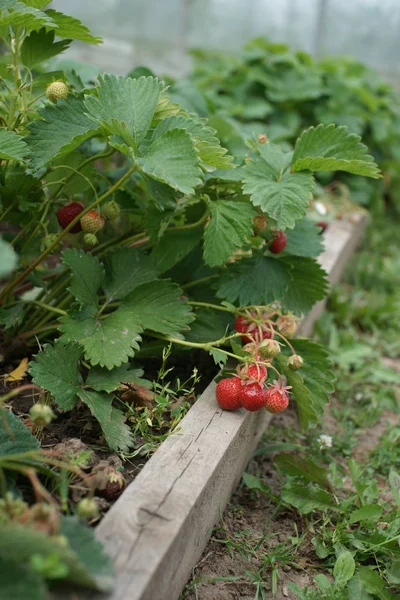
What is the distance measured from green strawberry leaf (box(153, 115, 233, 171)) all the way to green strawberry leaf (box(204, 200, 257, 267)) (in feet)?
0.38

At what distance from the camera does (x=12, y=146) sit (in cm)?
148

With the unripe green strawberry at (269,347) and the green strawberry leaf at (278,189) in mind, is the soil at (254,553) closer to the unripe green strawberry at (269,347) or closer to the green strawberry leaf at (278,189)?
the unripe green strawberry at (269,347)

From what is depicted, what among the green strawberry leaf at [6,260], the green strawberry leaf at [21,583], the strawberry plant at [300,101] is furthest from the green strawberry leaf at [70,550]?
the strawberry plant at [300,101]

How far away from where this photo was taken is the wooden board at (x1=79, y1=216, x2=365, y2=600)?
1131mm

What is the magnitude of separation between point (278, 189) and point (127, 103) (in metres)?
0.41

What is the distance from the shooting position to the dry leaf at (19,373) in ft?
5.33

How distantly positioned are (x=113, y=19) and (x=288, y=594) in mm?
4272

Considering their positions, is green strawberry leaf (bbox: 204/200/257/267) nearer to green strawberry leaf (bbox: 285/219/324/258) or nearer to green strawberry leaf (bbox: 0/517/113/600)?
green strawberry leaf (bbox: 285/219/324/258)

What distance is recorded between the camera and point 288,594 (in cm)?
153

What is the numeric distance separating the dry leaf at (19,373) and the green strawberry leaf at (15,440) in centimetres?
30

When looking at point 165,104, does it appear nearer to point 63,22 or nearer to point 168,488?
point 63,22

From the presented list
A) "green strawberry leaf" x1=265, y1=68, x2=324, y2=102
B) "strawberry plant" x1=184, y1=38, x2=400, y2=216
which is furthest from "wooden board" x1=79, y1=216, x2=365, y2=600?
"green strawberry leaf" x1=265, y1=68, x2=324, y2=102

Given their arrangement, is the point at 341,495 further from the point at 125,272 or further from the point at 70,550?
the point at 70,550

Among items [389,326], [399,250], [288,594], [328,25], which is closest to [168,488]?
[288,594]
